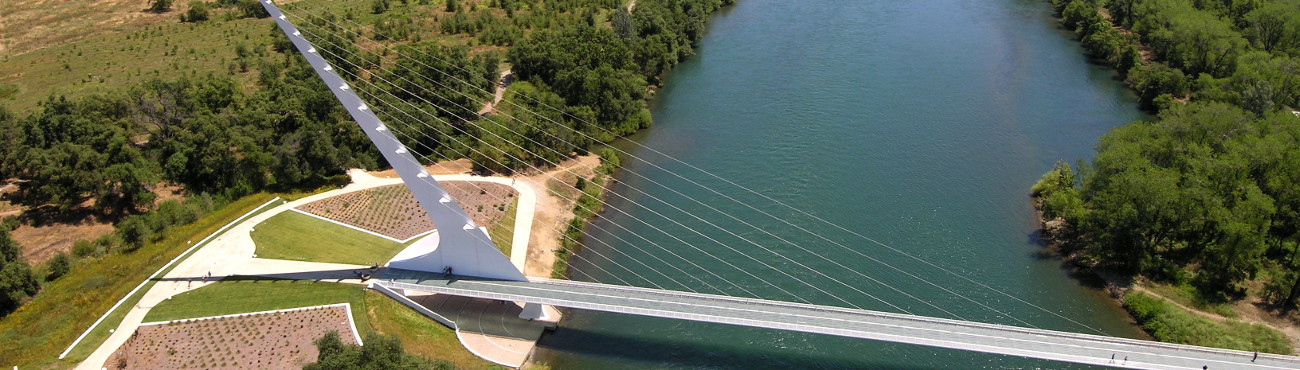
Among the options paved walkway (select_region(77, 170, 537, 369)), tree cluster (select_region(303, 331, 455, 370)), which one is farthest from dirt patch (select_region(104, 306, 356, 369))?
tree cluster (select_region(303, 331, 455, 370))

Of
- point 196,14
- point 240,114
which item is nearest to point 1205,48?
point 240,114

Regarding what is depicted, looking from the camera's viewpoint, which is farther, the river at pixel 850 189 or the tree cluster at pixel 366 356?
the river at pixel 850 189

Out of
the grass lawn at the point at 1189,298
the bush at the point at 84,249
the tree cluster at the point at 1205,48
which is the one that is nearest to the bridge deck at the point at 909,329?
the grass lawn at the point at 1189,298

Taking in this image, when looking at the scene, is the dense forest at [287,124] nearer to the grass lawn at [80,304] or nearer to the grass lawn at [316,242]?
the grass lawn at [80,304]

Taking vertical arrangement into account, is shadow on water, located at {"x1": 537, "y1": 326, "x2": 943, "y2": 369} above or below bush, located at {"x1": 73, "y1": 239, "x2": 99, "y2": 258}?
below

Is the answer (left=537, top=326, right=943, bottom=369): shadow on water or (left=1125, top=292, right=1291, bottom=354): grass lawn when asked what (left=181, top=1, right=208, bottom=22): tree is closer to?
(left=537, top=326, right=943, bottom=369): shadow on water

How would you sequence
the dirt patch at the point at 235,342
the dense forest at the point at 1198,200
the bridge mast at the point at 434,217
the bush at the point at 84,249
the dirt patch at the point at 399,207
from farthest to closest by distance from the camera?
the dirt patch at the point at 399,207 → the bush at the point at 84,249 → the dense forest at the point at 1198,200 → the bridge mast at the point at 434,217 → the dirt patch at the point at 235,342
